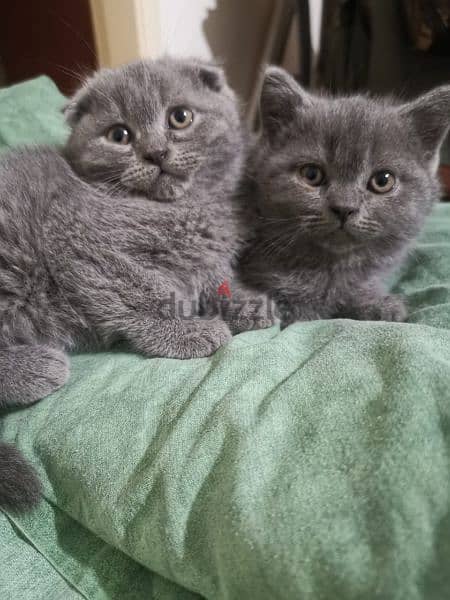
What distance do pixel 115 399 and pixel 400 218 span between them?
2.32 feet

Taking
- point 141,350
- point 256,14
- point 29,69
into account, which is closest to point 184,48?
point 29,69

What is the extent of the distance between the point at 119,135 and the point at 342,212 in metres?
0.53

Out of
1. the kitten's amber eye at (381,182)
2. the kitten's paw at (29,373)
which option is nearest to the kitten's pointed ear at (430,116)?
the kitten's amber eye at (381,182)

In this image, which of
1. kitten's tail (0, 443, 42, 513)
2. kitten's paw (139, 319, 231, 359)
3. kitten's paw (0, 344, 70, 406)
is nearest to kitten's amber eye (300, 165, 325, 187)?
kitten's paw (139, 319, 231, 359)

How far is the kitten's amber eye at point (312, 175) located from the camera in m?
1.06

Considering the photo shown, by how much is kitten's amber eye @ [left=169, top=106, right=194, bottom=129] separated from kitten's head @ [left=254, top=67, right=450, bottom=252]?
20cm

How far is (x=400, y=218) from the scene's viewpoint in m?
1.05

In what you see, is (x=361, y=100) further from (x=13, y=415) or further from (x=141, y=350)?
(x=13, y=415)

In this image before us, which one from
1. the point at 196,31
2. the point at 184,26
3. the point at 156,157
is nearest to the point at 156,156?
the point at 156,157

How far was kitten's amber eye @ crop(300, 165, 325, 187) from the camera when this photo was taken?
1062 millimetres

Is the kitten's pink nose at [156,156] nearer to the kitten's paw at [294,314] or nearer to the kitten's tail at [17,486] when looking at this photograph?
the kitten's paw at [294,314]

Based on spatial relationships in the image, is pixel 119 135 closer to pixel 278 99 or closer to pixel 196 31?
pixel 278 99

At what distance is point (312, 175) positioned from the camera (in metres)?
1.07

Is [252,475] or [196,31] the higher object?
[196,31]
